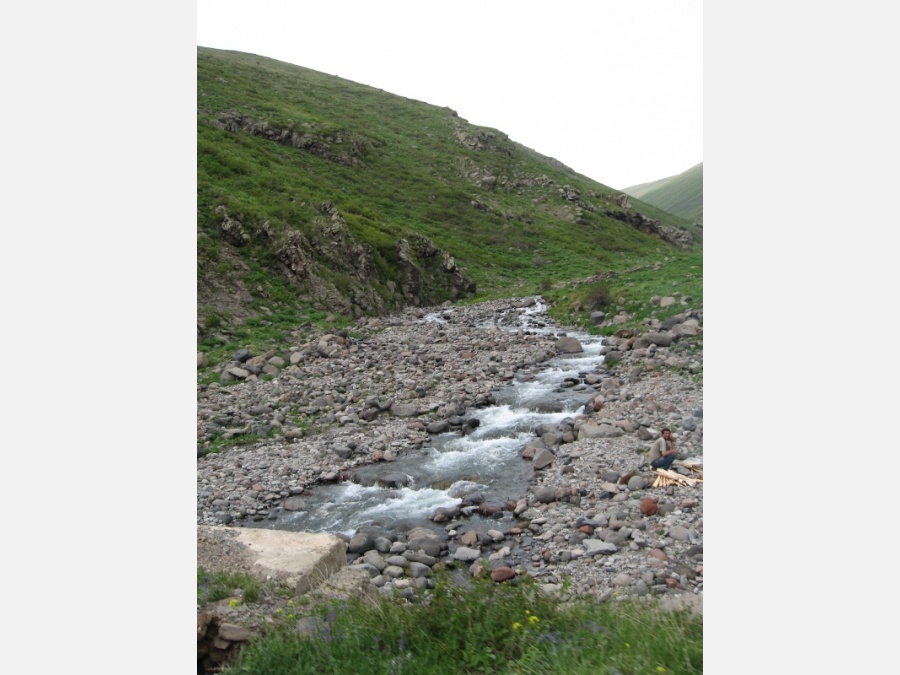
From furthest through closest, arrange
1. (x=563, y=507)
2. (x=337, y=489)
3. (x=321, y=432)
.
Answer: (x=321, y=432) < (x=337, y=489) < (x=563, y=507)

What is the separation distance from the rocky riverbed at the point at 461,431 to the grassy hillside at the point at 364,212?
14.9 feet

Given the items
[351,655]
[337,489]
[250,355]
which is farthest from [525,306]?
[351,655]

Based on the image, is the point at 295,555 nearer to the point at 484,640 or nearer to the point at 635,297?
the point at 484,640

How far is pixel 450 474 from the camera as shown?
404 inches

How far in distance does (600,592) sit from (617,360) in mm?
10121

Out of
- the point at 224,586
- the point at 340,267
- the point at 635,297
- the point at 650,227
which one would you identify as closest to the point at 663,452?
the point at 224,586

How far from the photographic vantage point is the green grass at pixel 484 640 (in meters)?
3.54

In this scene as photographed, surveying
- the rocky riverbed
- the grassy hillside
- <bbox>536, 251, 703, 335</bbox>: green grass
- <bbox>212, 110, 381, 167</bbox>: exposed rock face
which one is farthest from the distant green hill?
the rocky riverbed

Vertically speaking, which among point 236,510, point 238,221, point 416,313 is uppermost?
point 238,221

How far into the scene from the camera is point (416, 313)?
84.4 feet

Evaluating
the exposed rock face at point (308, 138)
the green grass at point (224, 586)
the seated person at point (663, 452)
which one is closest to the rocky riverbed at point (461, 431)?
the seated person at point (663, 452)

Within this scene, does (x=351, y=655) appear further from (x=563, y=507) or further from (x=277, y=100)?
(x=277, y=100)

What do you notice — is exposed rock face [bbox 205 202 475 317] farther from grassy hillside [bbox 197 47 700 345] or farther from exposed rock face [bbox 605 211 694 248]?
exposed rock face [bbox 605 211 694 248]

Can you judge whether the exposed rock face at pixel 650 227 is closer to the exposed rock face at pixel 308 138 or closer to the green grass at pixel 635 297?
the exposed rock face at pixel 308 138
